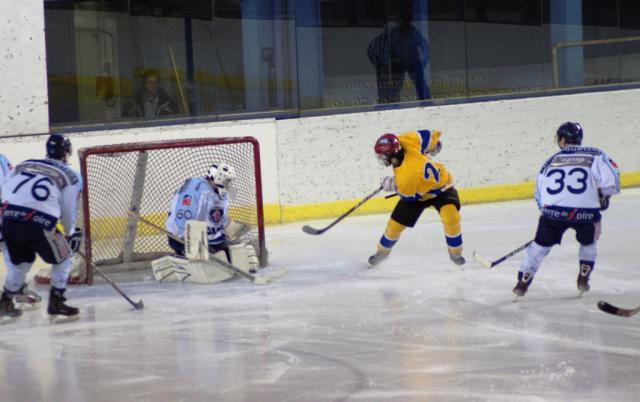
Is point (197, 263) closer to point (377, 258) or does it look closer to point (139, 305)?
point (139, 305)

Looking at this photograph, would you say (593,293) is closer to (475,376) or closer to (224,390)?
(475,376)

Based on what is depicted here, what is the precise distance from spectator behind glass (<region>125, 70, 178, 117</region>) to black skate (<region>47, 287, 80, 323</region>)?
3.52 meters

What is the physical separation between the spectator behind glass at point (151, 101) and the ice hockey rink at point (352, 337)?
7.14 ft

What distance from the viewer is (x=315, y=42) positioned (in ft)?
31.8

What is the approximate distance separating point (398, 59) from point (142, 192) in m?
3.35

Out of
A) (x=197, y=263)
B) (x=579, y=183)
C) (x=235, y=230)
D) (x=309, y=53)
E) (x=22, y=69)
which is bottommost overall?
(x=197, y=263)

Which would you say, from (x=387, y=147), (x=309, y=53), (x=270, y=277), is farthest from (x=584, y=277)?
(x=309, y=53)

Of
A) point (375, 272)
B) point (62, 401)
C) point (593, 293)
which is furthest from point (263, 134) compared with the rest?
point (62, 401)

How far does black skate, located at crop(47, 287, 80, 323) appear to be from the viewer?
5.88 m

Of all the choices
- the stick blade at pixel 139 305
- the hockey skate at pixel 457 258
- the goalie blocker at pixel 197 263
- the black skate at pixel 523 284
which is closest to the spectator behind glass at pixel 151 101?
the goalie blocker at pixel 197 263

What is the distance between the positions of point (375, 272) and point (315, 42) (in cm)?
314

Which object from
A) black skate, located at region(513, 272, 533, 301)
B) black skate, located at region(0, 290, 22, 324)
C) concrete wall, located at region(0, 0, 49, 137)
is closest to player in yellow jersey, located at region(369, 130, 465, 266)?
black skate, located at region(513, 272, 533, 301)

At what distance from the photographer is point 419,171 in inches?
273

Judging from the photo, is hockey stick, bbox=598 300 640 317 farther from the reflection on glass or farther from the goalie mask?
the reflection on glass
